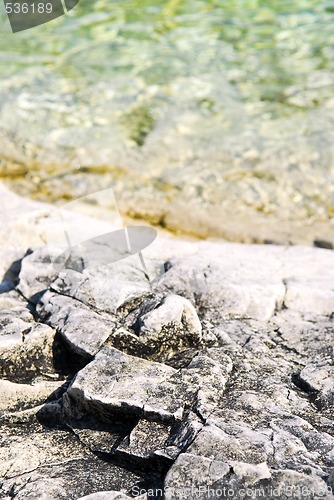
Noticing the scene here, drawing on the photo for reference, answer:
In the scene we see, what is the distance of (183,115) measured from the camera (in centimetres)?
611

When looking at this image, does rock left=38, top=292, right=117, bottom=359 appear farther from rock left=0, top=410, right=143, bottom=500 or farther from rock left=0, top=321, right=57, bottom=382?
rock left=0, top=410, right=143, bottom=500

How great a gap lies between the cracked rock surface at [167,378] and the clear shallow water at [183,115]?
1936mm

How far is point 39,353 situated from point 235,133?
3.73 m

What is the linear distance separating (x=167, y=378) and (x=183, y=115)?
4.06 metres

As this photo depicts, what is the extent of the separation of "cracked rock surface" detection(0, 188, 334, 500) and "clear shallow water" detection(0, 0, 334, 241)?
1.94 meters

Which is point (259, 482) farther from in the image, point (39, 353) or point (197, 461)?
point (39, 353)

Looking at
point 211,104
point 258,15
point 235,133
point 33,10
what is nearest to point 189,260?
point 235,133

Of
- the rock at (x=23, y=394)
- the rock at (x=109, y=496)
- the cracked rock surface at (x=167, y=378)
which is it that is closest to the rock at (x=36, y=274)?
the cracked rock surface at (x=167, y=378)

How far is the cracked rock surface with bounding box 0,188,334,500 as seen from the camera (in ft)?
6.77

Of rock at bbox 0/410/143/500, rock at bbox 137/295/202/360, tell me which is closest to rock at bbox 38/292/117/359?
rock at bbox 137/295/202/360

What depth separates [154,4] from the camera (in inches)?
319

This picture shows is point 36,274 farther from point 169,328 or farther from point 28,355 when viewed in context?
point 169,328

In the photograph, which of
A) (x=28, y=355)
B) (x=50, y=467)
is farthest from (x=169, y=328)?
(x=50, y=467)

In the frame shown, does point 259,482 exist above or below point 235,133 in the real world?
above
